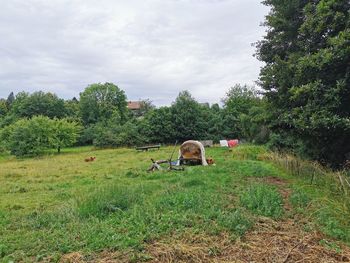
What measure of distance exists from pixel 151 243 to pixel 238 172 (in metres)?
8.12

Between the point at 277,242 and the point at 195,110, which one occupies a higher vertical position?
the point at 195,110

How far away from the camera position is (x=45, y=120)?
116 ft

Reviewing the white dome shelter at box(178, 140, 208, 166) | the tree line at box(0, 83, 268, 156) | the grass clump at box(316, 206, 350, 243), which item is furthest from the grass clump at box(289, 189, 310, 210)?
the tree line at box(0, 83, 268, 156)

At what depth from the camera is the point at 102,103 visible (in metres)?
55.7

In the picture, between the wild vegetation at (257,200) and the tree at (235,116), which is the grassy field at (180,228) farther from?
the tree at (235,116)

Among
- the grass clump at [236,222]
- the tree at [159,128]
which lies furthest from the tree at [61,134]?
the grass clump at [236,222]

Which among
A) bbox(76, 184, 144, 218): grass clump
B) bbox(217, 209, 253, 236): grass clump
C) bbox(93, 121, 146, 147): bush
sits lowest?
bbox(217, 209, 253, 236): grass clump

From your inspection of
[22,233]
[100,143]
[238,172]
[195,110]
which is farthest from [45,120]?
[22,233]

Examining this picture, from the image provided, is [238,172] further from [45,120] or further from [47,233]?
[45,120]

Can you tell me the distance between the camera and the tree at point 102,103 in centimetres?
5310

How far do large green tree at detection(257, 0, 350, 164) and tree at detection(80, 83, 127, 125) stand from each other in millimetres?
39796

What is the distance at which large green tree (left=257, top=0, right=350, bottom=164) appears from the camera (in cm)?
802

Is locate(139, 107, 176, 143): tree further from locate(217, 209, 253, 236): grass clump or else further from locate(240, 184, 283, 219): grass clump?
locate(217, 209, 253, 236): grass clump

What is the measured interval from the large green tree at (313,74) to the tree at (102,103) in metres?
39.8
